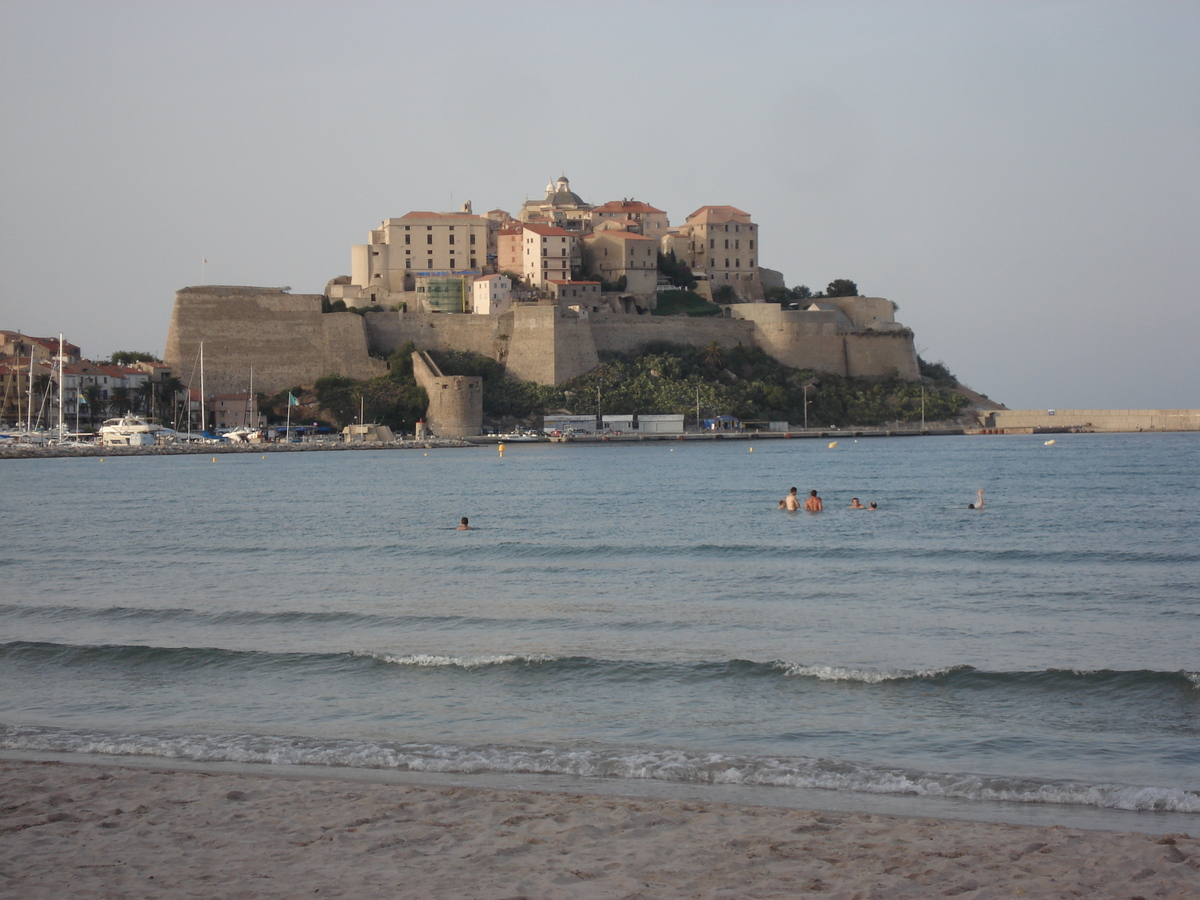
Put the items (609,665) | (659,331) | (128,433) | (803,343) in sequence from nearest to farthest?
1. (609,665)
2. (128,433)
3. (659,331)
4. (803,343)

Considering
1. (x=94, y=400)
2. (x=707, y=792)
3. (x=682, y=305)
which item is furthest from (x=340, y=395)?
(x=707, y=792)

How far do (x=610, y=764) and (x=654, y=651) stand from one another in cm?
293

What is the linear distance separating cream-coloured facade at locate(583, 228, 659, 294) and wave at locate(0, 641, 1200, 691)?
48.6m

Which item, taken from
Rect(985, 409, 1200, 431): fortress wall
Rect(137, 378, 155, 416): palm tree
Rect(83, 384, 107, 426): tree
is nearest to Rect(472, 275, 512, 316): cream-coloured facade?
Rect(137, 378, 155, 416): palm tree

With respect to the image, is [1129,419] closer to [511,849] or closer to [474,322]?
[474,322]

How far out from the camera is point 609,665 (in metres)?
8.60

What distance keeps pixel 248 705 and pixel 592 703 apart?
7.22 feet

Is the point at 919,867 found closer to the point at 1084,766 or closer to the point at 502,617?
the point at 1084,766

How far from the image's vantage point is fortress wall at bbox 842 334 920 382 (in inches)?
2280

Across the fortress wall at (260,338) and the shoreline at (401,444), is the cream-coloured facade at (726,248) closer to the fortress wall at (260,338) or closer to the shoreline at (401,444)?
the shoreline at (401,444)

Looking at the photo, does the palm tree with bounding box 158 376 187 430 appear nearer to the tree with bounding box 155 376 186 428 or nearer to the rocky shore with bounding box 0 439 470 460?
the tree with bounding box 155 376 186 428

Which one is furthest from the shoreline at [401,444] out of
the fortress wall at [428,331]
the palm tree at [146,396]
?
the palm tree at [146,396]

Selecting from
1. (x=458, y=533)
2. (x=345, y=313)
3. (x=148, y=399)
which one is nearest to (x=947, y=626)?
(x=458, y=533)

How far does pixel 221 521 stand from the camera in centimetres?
2103
